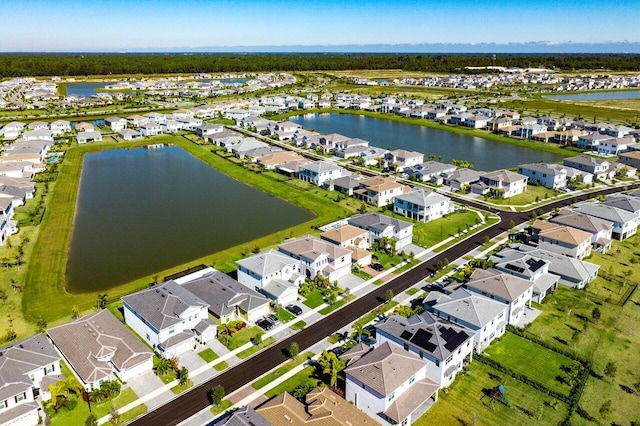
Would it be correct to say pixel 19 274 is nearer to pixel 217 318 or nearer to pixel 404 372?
pixel 217 318

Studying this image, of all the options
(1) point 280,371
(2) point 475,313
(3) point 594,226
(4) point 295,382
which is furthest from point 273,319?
(3) point 594,226

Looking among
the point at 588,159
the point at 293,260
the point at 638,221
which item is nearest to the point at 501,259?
the point at 293,260

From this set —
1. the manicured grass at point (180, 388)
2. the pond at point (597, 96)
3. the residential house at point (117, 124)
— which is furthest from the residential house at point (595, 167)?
the residential house at point (117, 124)

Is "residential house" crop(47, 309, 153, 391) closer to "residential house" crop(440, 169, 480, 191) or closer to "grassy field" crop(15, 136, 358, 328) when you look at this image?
"grassy field" crop(15, 136, 358, 328)

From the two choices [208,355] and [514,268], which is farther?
[514,268]

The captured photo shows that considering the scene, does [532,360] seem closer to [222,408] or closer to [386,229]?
[386,229]

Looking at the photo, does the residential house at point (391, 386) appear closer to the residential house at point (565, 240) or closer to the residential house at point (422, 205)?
the residential house at point (565, 240)
